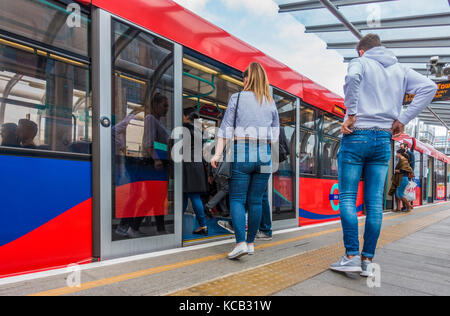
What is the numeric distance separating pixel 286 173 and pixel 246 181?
2380mm

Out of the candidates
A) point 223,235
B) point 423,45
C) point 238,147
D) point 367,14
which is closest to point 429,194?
point 423,45

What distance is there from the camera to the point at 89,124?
2594mm

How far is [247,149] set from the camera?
2764 millimetres

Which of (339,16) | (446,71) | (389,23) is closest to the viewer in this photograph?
(339,16)

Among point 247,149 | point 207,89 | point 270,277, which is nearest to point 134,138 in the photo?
point 247,149

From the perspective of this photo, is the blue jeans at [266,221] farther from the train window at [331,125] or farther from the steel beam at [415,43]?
the steel beam at [415,43]

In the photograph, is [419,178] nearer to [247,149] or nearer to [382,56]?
[382,56]

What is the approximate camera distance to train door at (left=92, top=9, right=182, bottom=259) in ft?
8.54

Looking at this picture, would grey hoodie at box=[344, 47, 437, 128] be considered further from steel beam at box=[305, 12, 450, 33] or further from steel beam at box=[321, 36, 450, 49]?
steel beam at box=[321, 36, 450, 49]

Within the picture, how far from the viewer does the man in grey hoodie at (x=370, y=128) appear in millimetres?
2367

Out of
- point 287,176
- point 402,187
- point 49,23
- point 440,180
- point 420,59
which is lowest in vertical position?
point 440,180

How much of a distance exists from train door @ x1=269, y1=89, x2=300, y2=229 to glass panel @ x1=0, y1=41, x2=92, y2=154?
2.87 meters

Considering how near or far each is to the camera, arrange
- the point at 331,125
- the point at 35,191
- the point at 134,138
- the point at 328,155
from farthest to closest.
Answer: the point at 331,125
the point at 328,155
the point at 134,138
the point at 35,191

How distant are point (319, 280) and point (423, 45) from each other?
9.56m
